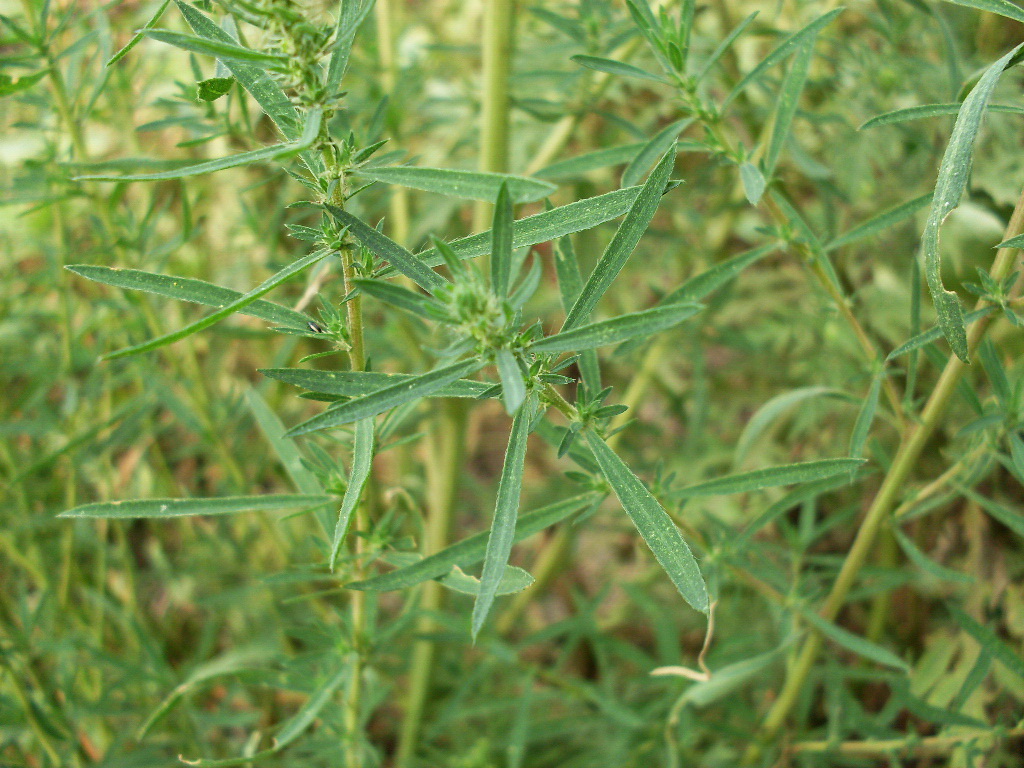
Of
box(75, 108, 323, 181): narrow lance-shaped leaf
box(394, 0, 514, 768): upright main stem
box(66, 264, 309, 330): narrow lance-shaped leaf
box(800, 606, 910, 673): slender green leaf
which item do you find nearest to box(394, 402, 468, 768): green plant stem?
box(394, 0, 514, 768): upright main stem

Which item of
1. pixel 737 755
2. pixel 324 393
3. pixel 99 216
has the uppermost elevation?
pixel 99 216

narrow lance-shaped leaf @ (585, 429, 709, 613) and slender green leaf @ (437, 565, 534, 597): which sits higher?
narrow lance-shaped leaf @ (585, 429, 709, 613)

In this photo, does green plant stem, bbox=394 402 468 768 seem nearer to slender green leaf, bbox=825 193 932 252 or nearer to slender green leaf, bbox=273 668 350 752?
slender green leaf, bbox=273 668 350 752

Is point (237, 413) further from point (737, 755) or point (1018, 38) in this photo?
point (1018, 38)

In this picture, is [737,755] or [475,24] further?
[475,24]

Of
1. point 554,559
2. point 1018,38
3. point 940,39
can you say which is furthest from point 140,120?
point 1018,38

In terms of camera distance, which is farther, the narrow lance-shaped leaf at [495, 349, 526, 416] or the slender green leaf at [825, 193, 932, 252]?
the slender green leaf at [825, 193, 932, 252]
